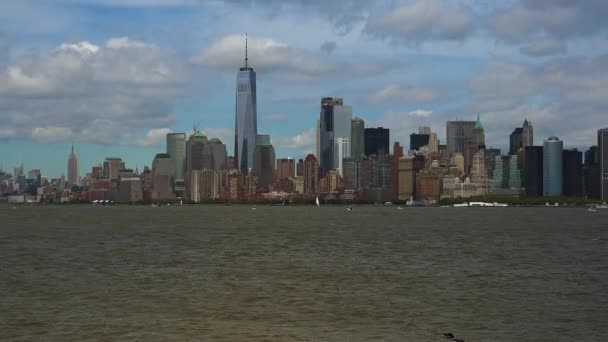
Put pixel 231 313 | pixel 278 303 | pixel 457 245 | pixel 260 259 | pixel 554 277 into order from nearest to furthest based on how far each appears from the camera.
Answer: pixel 231 313 < pixel 278 303 < pixel 554 277 < pixel 260 259 < pixel 457 245

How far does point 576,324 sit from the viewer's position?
147 feet

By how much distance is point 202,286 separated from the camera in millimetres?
60250

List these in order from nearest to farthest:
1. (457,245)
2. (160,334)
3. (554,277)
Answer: (160,334), (554,277), (457,245)

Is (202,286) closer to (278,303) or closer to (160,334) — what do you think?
(278,303)

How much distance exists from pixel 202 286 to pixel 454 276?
19.9m

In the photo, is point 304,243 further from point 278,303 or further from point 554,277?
point 278,303

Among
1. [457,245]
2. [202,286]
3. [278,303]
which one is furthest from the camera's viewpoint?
[457,245]

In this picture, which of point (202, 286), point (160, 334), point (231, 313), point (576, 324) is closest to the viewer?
point (160, 334)

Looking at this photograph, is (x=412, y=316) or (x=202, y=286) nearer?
(x=412, y=316)

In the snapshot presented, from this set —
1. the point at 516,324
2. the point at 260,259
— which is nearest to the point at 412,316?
the point at 516,324

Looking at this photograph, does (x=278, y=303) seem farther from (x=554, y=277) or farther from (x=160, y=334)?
(x=554, y=277)

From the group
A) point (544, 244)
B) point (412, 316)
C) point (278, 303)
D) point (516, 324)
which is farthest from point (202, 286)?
point (544, 244)

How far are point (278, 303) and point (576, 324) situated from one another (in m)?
16.9

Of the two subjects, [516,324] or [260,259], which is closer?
[516,324]
